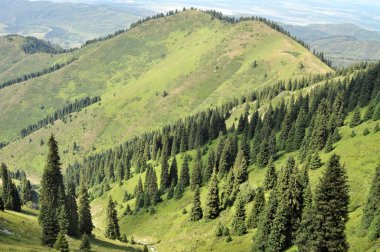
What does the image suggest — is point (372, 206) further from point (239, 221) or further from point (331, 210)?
point (239, 221)

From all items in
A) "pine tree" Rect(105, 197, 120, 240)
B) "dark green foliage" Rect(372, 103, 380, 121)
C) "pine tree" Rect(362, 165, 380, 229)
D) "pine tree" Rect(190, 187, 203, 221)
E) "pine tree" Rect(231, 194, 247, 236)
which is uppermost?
"pine tree" Rect(362, 165, 380, 229)

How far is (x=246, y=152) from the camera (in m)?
142

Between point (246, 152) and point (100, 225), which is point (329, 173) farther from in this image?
point (100, 225)

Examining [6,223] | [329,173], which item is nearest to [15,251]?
[6,223]

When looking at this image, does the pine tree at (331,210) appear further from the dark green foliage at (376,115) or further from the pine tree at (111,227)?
the pine tree at (111,227)

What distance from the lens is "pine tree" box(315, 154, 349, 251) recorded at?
38406 millimetres

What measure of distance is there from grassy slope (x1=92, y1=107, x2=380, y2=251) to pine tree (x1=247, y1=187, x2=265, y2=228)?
8.33 feet

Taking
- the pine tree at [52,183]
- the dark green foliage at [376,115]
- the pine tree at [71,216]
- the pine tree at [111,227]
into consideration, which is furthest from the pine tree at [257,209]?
the dark green foliage at [376,115]

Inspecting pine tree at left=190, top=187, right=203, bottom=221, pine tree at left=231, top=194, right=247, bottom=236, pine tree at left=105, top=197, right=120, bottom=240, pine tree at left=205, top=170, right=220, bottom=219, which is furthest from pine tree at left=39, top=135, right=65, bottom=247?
pine tree at left=190, top=187, right=203, bottom=221

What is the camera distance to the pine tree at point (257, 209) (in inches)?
3204

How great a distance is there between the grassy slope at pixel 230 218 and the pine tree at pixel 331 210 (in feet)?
33.5

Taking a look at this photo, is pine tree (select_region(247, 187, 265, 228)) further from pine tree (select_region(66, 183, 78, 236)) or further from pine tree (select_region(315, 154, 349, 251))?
pine tree (select_region(315, 154, 349, 251))

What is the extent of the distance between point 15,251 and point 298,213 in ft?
138

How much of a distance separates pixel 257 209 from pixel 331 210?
44.4 meters
